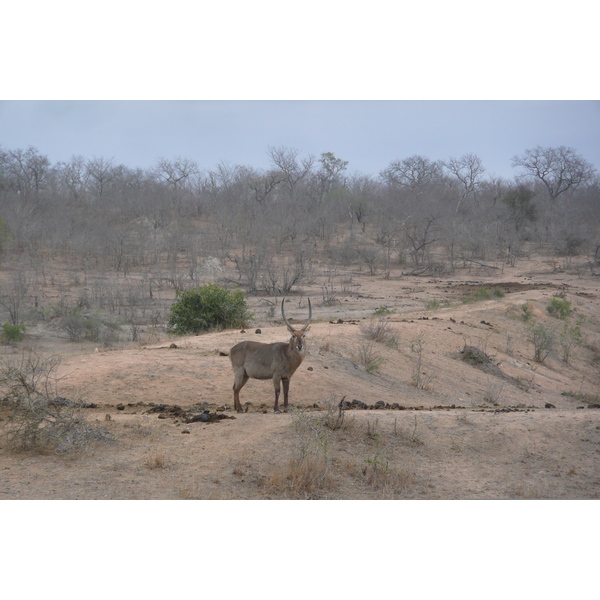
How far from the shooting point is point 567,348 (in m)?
13.3

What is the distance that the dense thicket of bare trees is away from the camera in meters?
24.2

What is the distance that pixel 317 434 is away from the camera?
519 centimetres

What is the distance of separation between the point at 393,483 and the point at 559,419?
96.6 inches

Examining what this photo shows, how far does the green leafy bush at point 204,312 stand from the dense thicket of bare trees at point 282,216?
27.5 ft

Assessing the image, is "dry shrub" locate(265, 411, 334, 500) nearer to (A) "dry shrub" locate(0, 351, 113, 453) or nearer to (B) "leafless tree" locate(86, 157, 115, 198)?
(A) "dry shrub" locate(0, 351, 113, 453)

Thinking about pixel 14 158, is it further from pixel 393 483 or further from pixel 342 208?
pixel 393 483

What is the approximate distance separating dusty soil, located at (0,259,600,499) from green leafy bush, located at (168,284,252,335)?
202 centimetres

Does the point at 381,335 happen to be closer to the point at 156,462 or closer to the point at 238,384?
the point at 238,384

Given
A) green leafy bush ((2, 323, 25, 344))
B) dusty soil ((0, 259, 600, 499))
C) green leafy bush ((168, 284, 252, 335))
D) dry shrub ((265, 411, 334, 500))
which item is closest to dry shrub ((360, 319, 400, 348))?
dusty soil ((0, 259, 600, 499))

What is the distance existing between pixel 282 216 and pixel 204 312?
18749 millimetres

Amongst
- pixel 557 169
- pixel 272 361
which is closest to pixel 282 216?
pixel 557 169

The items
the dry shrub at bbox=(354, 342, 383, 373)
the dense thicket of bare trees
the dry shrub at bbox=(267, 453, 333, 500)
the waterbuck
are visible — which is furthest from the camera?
the dense thicket of bare trees

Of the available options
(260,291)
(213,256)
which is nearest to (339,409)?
(260,291)

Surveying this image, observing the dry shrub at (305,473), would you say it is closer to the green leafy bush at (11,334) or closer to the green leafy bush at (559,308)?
the green leafy bush at (11,334)
